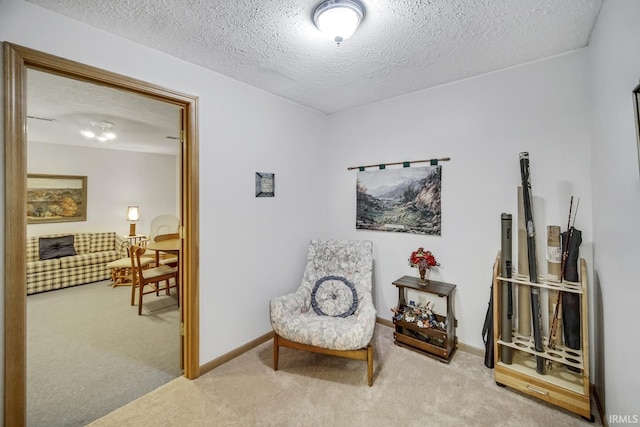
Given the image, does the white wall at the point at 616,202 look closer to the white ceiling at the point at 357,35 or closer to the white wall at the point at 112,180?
the white ceiling at the point at 357,35

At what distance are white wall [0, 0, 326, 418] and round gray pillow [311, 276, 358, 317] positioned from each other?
0.51 meters

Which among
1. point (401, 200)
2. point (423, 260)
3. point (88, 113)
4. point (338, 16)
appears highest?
point (88, 113)

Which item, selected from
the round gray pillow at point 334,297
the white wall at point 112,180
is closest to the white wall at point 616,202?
the round gray pillow at point 334,297

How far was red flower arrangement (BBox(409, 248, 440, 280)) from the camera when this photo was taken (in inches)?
102

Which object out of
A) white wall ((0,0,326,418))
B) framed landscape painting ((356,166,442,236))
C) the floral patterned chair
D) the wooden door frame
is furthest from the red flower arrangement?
the wooden door frame

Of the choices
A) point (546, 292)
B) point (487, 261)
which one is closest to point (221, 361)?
point (487, 261)

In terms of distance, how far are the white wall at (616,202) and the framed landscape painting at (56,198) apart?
7.14 metres

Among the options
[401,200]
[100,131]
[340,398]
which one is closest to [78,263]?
[100,131]

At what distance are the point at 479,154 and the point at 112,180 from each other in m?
6.51

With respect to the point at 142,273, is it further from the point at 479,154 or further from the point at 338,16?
the point at 479,154

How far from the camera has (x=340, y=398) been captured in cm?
196

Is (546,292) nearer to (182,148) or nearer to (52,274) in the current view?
(182,148)

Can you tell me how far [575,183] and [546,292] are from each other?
855 millimetres

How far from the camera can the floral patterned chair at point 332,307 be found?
2104mm
